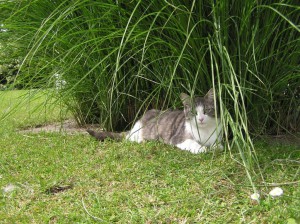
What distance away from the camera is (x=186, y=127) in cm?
262

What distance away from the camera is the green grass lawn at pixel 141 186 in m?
1.47

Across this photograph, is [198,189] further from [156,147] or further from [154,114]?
[154,114]

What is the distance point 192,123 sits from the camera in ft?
8.34

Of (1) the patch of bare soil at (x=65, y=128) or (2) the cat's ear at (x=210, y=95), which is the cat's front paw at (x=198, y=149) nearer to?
(2) the cat's ear at (x=210, y=95)

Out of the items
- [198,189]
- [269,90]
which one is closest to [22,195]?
[198,189]

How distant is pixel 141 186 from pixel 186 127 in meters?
0.89

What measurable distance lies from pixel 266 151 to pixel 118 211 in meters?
1.03

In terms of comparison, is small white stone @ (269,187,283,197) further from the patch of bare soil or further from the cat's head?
the patch of bare soil

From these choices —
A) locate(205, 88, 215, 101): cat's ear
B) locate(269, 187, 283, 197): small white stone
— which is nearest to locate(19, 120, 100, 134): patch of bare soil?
locate(205, 88, 215, 101): cat's ear

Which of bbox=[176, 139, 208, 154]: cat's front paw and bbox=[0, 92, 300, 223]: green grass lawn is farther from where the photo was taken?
bbox=[176, 139, 208, 154]: cat's front paw

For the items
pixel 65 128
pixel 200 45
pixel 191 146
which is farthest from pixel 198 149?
pixel 65 128

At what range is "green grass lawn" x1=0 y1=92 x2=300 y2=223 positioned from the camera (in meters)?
1.47

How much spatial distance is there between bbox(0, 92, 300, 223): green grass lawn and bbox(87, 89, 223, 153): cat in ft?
0.43

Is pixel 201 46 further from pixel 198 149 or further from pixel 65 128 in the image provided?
pixel 65 128
